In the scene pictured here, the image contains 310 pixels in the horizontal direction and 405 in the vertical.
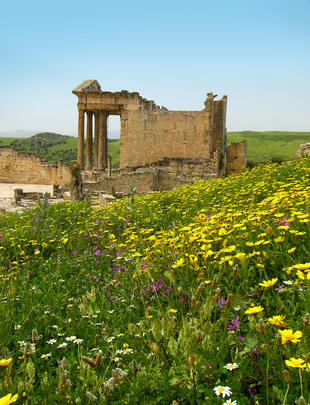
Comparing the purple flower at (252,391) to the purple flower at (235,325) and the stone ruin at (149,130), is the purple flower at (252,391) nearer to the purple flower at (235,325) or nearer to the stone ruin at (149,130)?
the purple flower at (235,325)

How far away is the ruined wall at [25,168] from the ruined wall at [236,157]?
55.6 feet

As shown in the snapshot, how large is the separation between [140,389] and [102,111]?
33.6m

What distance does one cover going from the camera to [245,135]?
440 ft

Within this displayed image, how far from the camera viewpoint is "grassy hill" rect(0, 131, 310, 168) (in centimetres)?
10030

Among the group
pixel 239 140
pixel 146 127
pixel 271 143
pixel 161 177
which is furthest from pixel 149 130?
pixel 239 140

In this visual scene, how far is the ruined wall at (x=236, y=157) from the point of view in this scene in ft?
116

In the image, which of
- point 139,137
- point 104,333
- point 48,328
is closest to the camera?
point 104,333

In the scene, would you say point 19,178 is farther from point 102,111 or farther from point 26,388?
point 26,388

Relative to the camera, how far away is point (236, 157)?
35531 mm

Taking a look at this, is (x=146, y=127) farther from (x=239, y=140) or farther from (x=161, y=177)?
(x=239, y=140)

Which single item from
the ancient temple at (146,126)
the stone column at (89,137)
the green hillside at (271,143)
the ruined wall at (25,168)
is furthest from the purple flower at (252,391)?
the green hillside at (271,143)

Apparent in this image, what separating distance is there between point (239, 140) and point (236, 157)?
8909 cm

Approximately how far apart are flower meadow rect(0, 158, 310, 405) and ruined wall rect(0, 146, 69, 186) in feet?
104

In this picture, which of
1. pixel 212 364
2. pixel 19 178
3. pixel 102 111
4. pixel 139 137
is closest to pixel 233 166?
pixel 139 137
